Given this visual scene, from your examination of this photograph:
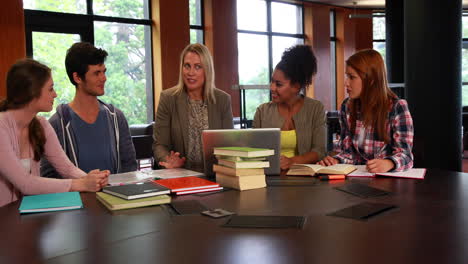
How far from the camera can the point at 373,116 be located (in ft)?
7.95

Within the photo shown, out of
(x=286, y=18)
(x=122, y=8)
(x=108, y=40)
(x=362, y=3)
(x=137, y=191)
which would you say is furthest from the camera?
(x=362, y=3)

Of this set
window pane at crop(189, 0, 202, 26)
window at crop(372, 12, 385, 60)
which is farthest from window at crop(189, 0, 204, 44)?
window at crop(372, 12, 385, 60)

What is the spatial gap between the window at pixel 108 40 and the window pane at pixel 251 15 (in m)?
2.43

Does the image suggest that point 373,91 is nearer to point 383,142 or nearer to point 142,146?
point 383,142

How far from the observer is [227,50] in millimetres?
9867

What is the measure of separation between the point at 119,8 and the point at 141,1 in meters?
0.55

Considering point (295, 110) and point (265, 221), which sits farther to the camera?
point (295, 110)

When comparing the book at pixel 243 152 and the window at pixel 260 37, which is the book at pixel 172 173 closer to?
the book at pixel 243 152

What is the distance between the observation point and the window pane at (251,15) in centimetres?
1040

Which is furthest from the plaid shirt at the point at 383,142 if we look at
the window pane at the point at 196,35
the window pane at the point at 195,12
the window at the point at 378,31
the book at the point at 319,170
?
the window at the point at 378,31

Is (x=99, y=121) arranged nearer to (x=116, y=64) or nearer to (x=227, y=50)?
(x=116, y=64)

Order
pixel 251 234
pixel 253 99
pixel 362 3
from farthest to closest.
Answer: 1. pixel 362 3
2. pixel 253 99
3. pixel 251 234

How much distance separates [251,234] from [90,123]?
1.76 metres

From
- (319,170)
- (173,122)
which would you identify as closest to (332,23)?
(173,122)
